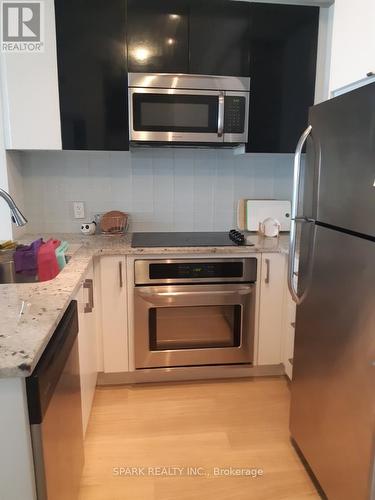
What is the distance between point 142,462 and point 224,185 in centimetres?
180

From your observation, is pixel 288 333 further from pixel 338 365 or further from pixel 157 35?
pixel 157 35

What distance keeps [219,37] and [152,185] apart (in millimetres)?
1002

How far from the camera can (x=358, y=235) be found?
1.19 m

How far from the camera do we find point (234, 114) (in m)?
2.23

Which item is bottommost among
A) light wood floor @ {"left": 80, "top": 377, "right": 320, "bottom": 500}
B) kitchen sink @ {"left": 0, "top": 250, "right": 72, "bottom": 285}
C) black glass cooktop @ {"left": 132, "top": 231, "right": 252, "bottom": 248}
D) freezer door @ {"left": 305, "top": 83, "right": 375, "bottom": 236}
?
light wood floor @ {"left": 80, "top": 377, "right": 320, "bottom": 500}

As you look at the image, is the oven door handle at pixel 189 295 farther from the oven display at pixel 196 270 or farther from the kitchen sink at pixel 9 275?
the kitchen sink at pixel 9 275

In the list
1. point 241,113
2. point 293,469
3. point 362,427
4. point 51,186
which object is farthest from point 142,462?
point 241,113

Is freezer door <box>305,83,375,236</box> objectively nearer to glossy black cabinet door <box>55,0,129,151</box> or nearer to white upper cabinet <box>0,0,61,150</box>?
glossy black cabinet door <box>55,0,129,151</box>

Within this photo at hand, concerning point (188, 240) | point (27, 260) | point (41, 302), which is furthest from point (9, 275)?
point (188, 240)

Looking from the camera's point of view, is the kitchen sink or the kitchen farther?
the kitchen sink

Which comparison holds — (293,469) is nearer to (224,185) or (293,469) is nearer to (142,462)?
(142,462)

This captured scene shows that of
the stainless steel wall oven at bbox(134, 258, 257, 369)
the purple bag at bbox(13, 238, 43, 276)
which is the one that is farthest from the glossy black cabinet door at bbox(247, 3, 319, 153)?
the purple bag at bbox(13, 238, 43, 276)

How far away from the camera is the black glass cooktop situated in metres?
2.23

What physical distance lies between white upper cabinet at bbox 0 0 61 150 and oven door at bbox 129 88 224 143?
46 cm
